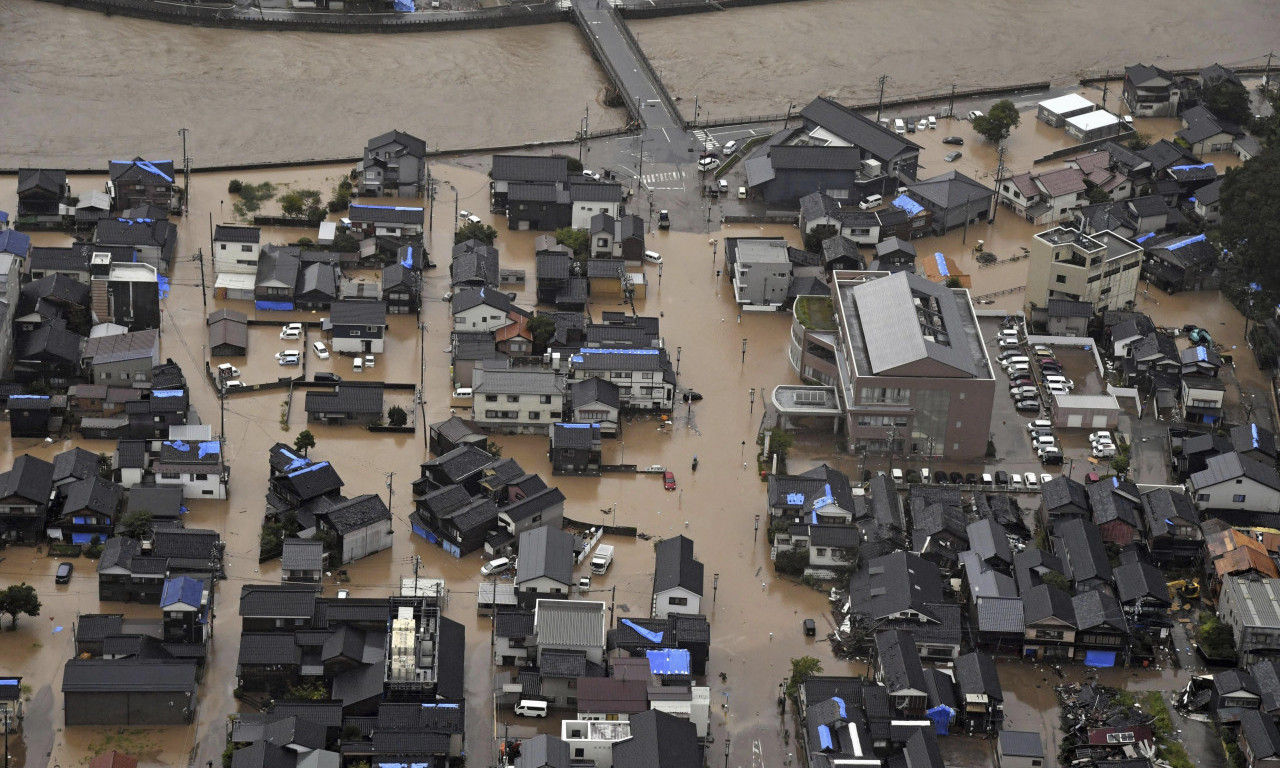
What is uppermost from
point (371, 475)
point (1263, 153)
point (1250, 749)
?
point (1263, 153)

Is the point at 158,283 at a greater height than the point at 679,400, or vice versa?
the point at 158,283

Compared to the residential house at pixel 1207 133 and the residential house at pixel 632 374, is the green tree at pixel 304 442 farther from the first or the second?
the residential house at pixel 1207 133

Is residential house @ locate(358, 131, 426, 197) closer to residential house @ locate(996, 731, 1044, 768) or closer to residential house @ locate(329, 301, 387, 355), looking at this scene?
residential house @ locate(329, 301, 387, 355)

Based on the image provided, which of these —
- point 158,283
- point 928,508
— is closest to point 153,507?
point 158,283

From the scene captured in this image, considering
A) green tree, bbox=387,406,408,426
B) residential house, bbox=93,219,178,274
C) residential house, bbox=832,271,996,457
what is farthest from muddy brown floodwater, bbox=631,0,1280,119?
green tree, bbox=387,406,408,426

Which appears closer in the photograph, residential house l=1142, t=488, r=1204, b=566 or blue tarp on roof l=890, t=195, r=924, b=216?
residential house l=1142, t=488, r=1204, b=566

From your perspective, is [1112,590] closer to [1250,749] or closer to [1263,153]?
[1250,749]

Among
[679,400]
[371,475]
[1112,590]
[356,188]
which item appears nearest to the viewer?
[1112,590]

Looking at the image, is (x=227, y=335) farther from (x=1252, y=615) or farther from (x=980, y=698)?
(x=1252, y=615)
